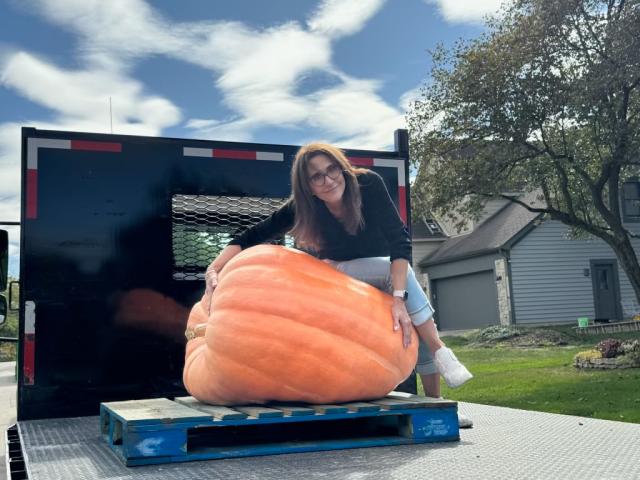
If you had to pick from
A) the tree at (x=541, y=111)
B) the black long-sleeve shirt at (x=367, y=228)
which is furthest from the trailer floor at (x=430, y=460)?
the tree at (x=541, y=111)

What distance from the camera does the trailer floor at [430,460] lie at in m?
2.45

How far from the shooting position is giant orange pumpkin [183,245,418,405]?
10.6 feet

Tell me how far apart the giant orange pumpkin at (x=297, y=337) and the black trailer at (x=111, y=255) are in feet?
3.52

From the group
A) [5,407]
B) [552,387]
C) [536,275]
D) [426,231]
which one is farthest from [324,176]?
[426,231]

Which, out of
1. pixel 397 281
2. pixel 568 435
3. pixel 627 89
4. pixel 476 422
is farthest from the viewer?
pixel 627 89

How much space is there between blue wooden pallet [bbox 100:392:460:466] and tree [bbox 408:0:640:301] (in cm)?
1148

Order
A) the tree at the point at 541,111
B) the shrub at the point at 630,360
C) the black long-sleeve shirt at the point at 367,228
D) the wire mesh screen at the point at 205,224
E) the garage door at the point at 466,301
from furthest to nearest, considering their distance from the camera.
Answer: the garage door at the point at 466,301, the tree at the point at 541,111, the shrub at the point at 630,360, the wire mesh screen at the point at 205,224, the black long-sleeve shirt at the point at 367,228

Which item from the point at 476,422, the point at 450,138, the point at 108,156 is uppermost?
the point at 450,138

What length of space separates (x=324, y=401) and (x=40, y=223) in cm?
215

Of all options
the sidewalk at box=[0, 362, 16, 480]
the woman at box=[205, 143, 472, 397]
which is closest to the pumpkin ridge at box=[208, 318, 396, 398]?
the woman at box=[205, 143, 472, 397]

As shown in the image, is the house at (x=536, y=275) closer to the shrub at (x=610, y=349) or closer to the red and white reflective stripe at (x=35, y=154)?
the shrub at (x=610, y=349)

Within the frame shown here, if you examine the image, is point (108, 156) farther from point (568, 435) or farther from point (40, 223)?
point (568, 435)

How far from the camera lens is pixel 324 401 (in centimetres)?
335

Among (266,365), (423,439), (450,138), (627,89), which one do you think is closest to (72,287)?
(266,365)
